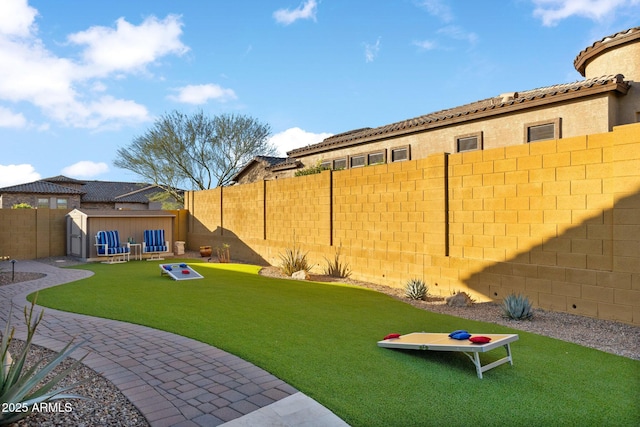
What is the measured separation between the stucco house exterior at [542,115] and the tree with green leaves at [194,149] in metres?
17.9

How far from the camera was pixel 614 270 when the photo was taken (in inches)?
265

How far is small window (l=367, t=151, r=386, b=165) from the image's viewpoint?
16188 mm

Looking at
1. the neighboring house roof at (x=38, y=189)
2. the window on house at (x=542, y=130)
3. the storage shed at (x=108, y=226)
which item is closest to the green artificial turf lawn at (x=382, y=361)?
Result: the window on house at (x=542, y=130)

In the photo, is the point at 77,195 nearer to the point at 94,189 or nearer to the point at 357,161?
the point at 94,189

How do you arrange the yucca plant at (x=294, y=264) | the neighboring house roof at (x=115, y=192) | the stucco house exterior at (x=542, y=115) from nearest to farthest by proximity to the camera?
the stucco house exterior at (x=542, y=115) → the yucca plant at (x=294, y=264) → the neighboring house roof at (x=115, y=192)

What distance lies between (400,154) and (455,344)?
38.7 ft

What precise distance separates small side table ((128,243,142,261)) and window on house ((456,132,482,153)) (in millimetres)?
13624

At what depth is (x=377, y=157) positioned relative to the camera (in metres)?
16.4

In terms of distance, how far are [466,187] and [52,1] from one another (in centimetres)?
996

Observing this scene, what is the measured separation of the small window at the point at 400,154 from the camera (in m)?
15.3

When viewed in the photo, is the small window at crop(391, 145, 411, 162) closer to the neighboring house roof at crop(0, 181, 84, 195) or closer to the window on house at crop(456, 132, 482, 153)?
the window on house at crop(456, 132, 482, 153)

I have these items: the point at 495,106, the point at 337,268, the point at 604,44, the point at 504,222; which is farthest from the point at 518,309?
the point at 604,44

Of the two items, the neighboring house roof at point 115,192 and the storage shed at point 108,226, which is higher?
the neighboring house roof at point 115,192

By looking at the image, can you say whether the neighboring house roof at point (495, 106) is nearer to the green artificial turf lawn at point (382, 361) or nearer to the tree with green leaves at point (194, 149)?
the green artificial turf lawn at point (382, 361)
